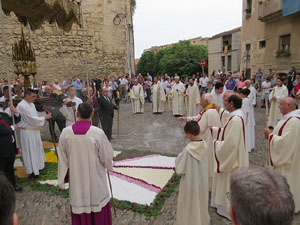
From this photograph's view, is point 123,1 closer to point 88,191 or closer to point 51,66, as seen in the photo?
point 51,66

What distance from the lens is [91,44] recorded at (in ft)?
63.0

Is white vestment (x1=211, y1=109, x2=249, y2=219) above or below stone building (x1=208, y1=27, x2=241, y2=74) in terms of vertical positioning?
below

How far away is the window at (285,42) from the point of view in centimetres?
1653

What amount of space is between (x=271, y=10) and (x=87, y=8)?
47.0 ft

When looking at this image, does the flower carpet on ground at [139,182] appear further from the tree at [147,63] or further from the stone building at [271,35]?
the tree at [147,63]

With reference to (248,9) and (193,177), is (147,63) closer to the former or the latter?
(248,9)

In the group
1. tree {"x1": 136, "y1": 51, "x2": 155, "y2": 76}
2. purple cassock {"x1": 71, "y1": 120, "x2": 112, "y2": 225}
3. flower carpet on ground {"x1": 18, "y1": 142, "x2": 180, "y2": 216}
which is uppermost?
tree {"x1": 136, "y1": 51, "x2": 155, "y2": 76}

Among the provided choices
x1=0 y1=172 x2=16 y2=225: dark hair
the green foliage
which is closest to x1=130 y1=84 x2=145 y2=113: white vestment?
x1=0 y1=172 x2=16 y2=225: dark hair

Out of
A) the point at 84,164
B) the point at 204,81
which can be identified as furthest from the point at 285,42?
the point at 84,164

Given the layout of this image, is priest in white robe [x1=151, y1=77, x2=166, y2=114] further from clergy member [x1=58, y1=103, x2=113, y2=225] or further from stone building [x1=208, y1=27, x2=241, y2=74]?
stone building [x1=208, y1=27, x2=241, y2=74]

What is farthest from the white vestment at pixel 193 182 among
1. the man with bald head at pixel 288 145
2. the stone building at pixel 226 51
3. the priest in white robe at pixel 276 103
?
the stone building at pixel 226 51

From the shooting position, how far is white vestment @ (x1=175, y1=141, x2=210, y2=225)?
9.88 ft

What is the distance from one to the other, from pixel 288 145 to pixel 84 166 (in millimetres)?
2958

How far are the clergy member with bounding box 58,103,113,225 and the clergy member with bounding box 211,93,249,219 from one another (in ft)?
5.57
